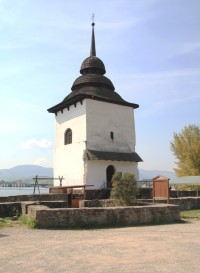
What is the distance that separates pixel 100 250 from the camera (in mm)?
7113

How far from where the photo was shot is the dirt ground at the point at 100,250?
576cm

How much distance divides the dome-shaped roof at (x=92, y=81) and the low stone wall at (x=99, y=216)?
57.9ft

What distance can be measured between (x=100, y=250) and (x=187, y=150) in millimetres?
32808

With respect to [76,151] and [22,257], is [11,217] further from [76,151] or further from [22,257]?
[76,151]

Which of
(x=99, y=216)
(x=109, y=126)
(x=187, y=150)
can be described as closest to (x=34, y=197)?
(x=99, y=216)

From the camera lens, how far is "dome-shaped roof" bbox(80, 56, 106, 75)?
2962 centimetres

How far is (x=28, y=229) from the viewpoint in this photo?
407 inches

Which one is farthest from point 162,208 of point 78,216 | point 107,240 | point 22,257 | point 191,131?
point 191,131

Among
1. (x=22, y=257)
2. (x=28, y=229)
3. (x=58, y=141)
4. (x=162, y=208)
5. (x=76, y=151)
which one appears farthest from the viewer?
(x=58, y=141)

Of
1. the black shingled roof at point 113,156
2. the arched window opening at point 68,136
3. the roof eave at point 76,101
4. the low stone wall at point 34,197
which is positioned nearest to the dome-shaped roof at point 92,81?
the roof eave at point 76,101

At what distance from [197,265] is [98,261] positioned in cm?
182

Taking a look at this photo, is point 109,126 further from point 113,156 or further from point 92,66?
point 92,66

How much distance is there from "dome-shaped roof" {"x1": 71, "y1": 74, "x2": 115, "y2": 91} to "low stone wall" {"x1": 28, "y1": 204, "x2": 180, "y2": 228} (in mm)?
17648

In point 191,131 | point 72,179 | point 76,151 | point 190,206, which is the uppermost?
point 191,131
